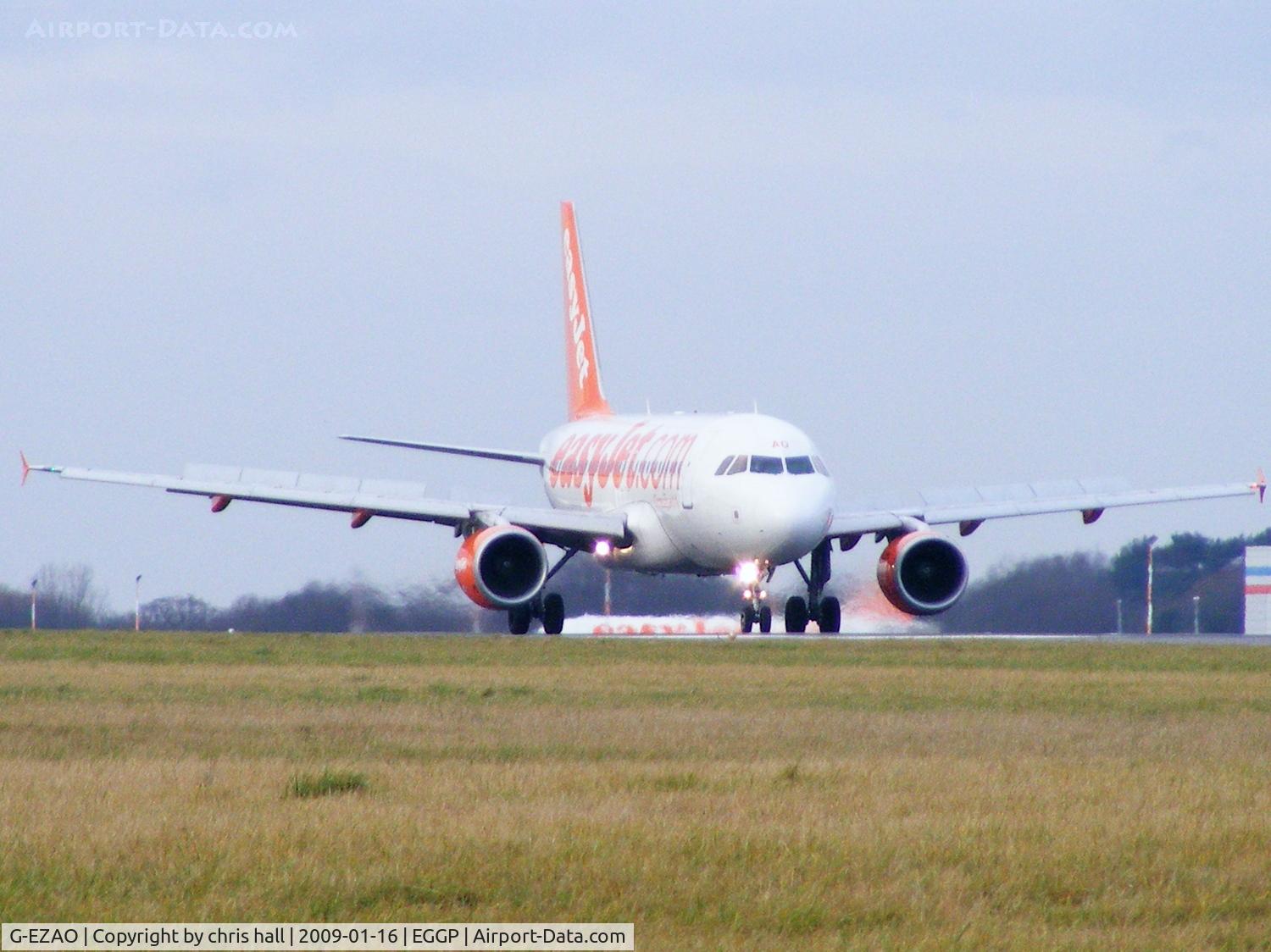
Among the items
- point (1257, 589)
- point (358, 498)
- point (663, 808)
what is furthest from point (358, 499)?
point (663, 808)

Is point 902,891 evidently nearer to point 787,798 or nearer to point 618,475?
point 787,798

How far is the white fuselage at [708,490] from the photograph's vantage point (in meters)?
35.1

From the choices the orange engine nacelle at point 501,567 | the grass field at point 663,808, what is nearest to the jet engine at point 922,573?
the orange engine nacelle at point 501,567

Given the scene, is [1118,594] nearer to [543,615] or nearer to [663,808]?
[543,615]

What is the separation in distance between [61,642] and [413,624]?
41.3 feet

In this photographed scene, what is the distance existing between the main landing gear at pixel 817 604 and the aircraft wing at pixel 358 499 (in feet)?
9.98

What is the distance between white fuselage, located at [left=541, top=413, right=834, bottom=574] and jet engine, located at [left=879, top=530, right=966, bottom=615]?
236cm

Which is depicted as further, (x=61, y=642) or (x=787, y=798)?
(x=61, y=642)

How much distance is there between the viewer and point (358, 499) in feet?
124

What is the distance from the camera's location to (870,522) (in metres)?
38.8

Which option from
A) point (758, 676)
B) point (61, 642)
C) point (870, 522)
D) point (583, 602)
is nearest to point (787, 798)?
point (758, 676)

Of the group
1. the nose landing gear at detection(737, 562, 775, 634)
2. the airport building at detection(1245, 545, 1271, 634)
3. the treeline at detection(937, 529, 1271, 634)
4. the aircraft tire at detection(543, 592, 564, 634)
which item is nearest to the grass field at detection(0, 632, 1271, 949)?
the nose landing gear at detection(737, 562, 775, 634)

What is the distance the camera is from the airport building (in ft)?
160

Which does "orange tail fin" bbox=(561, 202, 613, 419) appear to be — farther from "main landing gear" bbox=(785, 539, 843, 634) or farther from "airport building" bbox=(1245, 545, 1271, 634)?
"airport building" bbox=(1245, 545, 1271, 634)
